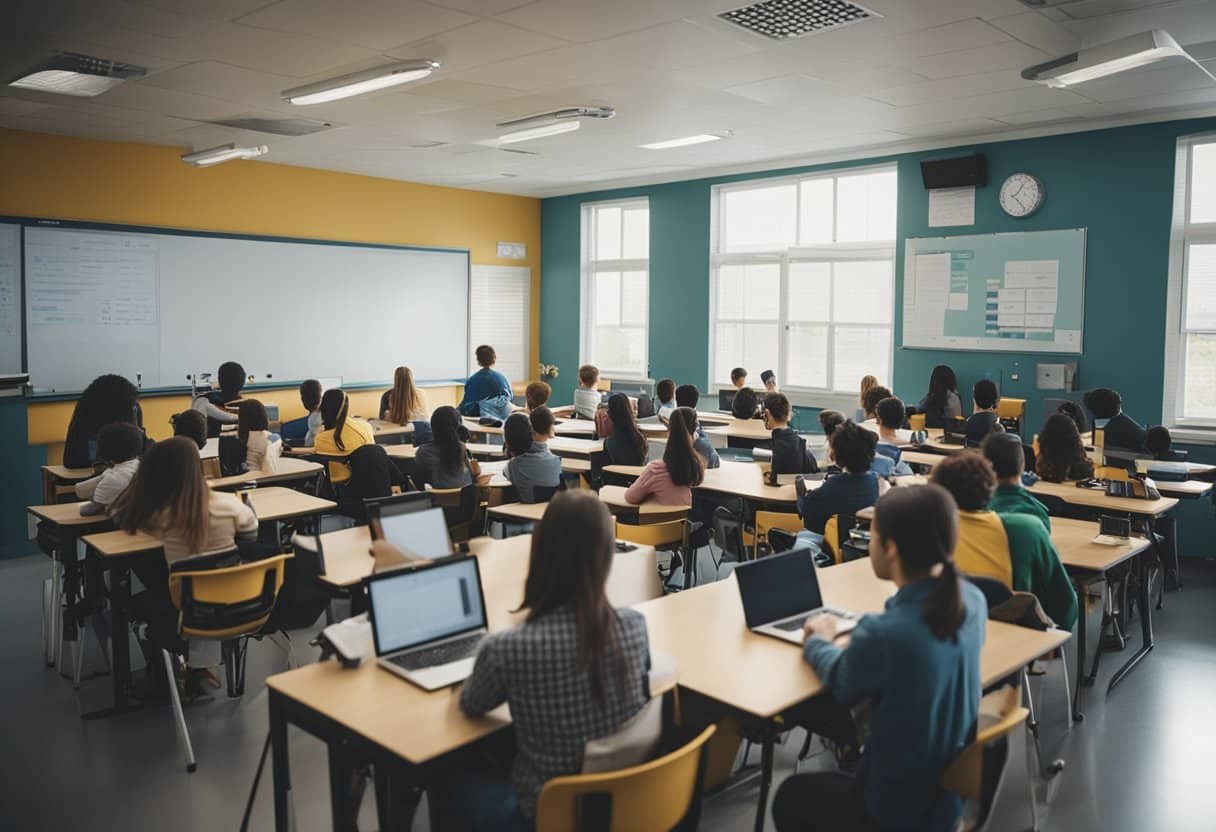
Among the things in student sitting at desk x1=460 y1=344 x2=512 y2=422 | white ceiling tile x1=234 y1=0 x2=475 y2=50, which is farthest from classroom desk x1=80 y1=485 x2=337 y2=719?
student sitting at desk x1=460 y1=344 x2=512 y2=422

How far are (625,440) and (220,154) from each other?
14.4 feet

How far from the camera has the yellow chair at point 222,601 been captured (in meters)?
3.71

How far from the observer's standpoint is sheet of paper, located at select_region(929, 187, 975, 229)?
8141mm

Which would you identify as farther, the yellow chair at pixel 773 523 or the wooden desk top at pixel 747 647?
the yellow chair at pixel 773 523

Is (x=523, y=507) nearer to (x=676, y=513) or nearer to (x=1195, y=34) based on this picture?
(x=676, y=513)

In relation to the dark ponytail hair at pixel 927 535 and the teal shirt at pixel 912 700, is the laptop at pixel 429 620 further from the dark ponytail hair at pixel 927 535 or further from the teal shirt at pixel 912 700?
the dark ponytail hair at pixel 927 535

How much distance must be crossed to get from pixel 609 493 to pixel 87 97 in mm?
4527

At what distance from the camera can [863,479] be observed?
15.1 feet

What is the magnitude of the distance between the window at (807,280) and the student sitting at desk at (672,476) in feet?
14.5

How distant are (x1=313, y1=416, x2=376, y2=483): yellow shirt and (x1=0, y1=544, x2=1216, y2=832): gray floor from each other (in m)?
1.90

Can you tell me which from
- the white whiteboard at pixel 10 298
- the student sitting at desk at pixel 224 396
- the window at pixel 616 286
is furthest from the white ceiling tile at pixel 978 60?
the white whiteboard at pixel 10 298

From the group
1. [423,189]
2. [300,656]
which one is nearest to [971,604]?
[300,656]

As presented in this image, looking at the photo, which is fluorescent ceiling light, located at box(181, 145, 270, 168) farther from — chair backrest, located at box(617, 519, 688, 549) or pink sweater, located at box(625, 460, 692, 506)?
chair backrest, located at box(617, 519, 688, 549)

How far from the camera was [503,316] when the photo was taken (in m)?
11.8
